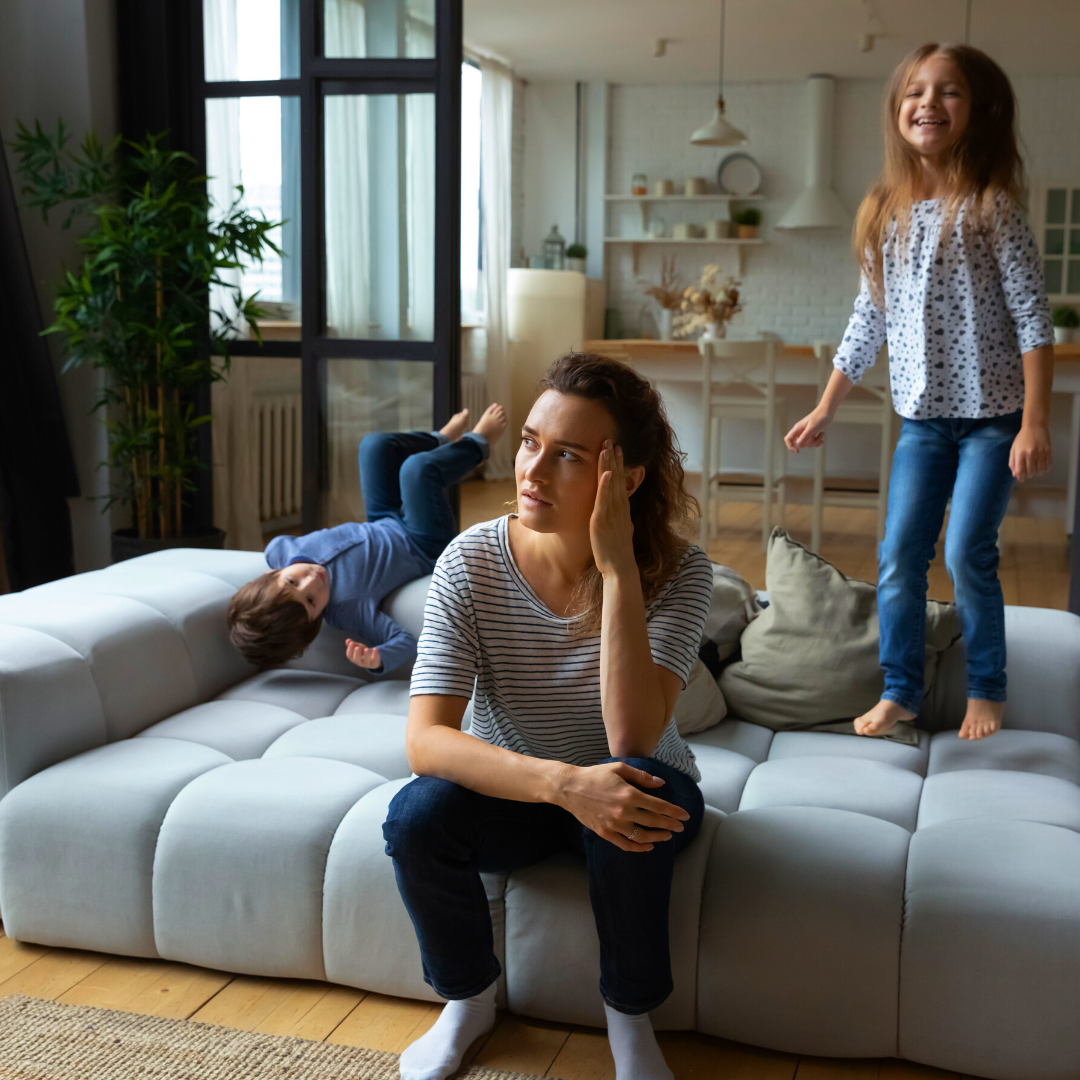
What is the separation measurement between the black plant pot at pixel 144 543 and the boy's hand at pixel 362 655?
5.57 feet

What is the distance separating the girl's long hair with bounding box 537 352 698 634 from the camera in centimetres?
157

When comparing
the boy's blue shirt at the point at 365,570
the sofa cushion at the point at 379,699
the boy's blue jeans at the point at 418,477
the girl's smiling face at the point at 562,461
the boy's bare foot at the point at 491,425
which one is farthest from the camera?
the boy's bare foot at the point at 491,425

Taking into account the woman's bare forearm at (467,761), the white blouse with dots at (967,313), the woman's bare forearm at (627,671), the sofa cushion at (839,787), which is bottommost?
the sofa cushion at (839,787)

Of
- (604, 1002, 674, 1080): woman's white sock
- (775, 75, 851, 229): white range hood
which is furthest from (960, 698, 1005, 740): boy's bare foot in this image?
(775, 75, 851, 229): white range hood

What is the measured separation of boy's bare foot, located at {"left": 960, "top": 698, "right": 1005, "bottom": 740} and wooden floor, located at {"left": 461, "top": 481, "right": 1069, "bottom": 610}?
241 centimetres

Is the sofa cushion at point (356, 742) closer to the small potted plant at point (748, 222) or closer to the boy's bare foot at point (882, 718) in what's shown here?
the boy's bare foot at point (882, 718)

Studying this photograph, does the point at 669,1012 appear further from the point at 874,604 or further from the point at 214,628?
the point at 214,628

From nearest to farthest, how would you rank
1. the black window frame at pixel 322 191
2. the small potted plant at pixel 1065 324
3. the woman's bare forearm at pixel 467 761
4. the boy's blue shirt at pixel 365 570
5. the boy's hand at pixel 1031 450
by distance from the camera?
the woman's bare forearm at pixel 467 761 < the boy's hand at pixel 1031 450 < the boy's blue shirt at pixel 365 570 < the black window frame at pixel 322 191 < the small potted plant at pixel 1065 324

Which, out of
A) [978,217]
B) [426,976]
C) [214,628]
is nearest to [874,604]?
[978,217]

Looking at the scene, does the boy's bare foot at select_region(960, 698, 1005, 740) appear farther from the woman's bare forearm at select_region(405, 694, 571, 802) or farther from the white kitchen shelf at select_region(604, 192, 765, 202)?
the white kitchen shelf at select_region(604, 192, 765, 202)

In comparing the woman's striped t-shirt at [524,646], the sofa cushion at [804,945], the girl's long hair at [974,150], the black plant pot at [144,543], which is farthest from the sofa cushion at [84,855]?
the black plant pot at [144,543]

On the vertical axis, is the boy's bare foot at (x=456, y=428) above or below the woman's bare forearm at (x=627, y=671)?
above

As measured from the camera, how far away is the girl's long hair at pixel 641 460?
1574 mm

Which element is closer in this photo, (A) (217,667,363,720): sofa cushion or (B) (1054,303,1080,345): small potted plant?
(A) (217,667,363,720): sofa cushion
